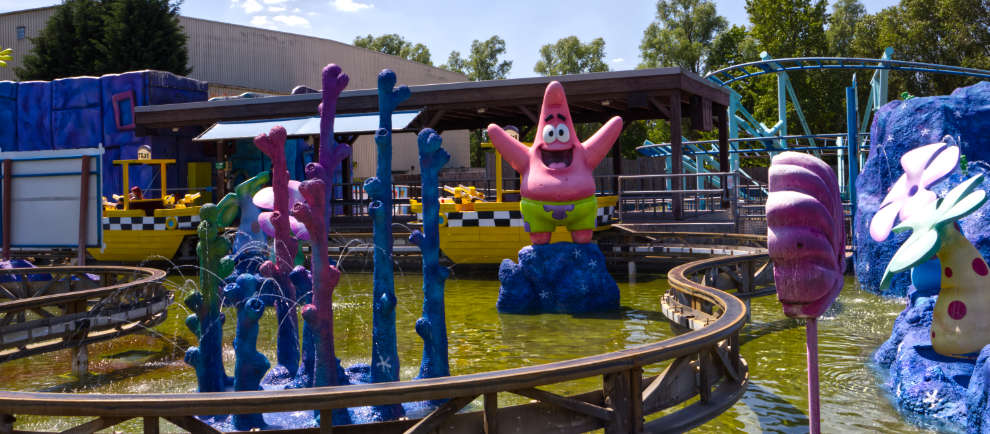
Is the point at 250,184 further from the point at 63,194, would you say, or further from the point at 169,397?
the point at 63,194

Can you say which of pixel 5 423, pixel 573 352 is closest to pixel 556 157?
pixel 573 352

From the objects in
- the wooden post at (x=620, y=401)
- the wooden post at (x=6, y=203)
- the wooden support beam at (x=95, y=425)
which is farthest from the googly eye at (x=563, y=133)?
the wooden support beam at (x=95, y=425)

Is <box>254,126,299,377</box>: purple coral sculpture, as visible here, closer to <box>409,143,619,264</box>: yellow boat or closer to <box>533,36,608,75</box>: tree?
<box>409,143,619,264</box>: yellow boat

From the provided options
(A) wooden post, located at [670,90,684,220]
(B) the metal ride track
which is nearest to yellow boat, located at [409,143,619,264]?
(A) wooden post, located at [670,90,684,220]

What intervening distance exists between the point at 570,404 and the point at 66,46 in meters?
28.3

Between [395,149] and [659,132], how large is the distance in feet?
45.1

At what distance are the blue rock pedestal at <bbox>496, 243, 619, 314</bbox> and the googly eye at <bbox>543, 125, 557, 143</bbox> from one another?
1.28 m

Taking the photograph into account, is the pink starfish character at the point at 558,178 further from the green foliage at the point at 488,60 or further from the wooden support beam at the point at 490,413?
the green foliage at the point at 488,60

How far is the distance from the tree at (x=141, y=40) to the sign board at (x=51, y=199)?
17498 millimetres

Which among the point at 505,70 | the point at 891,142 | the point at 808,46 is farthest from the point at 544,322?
the point at 505,70

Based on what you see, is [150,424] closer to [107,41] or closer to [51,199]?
[51,199]

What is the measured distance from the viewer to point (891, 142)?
935cm

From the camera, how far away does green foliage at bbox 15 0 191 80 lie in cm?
2575

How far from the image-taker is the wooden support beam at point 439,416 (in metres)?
3.12
